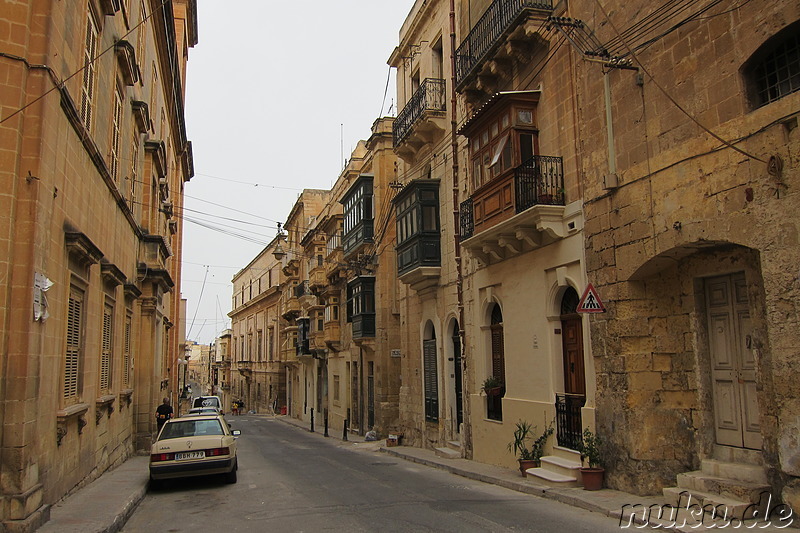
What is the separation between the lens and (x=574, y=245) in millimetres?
11875

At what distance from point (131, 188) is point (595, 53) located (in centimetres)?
1232

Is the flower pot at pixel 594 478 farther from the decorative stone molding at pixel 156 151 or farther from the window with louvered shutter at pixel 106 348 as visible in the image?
the decorative stone molding at pixel 156 151

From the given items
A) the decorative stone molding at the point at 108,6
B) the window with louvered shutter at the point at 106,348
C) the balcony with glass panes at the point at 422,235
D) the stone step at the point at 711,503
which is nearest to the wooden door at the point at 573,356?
the stone step at the point at 711,503

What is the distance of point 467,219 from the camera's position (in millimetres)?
15906

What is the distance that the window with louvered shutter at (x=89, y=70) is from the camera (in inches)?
421

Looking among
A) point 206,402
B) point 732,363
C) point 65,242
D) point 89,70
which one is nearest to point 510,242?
point 732,363

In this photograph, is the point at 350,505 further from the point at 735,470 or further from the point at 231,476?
the point at 735,470

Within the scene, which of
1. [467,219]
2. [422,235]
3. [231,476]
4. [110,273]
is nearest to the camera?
[231,476]

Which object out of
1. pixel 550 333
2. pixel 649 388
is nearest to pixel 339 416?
pixel 550 333

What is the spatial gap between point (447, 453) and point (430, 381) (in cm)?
328

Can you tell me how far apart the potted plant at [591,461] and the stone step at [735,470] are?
5.11 ft

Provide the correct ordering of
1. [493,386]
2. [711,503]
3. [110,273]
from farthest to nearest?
[493,386]
[110,273]
[711,503]

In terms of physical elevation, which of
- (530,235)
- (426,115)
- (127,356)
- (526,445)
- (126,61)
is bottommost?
(526,445)

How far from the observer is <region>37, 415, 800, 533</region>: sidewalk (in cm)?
788
